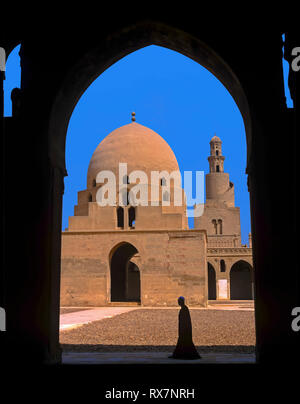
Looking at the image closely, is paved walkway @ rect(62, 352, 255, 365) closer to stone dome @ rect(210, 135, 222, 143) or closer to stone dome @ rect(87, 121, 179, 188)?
stone dome @ rect(87, 121, 179, 188)

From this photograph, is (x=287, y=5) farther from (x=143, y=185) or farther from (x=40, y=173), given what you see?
(x=143, y=185)

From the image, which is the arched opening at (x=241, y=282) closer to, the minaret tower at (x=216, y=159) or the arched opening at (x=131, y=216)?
the arched opening at (x=131, y=216)

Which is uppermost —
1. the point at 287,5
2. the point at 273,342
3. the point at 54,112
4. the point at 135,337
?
the point at 287,5

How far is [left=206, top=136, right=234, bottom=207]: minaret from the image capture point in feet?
201

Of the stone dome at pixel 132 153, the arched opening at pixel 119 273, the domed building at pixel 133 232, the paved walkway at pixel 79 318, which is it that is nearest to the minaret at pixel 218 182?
the domed building at pixel 133 232

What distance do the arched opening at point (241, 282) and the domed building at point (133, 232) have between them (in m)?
15.9

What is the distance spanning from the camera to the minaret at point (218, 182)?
6112cm

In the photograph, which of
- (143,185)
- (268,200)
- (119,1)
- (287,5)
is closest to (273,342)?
(268,200)

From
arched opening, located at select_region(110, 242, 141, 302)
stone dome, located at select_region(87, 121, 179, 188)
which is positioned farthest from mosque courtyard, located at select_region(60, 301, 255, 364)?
stone dome, located at select_region(87, 121, 179, 188)

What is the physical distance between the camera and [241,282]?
43.6 m

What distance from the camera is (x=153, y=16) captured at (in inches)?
226

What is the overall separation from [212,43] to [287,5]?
3.24 feet

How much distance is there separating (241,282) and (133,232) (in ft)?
72.2

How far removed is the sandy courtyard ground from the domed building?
8629 mm
